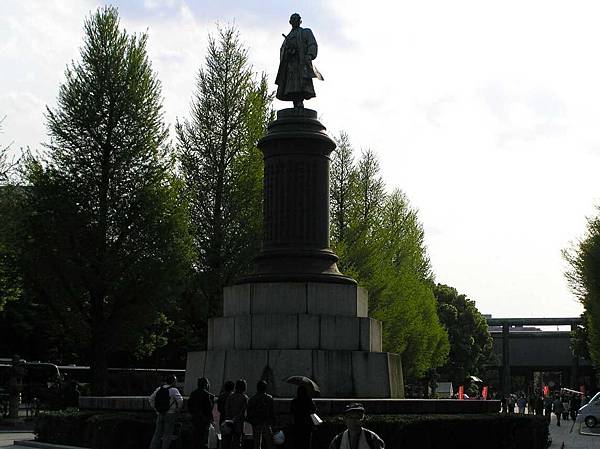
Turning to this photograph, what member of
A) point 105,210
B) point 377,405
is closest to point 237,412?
point 377,405

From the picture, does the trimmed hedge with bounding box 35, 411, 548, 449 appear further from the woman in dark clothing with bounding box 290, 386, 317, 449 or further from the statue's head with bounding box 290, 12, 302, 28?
the statue's head with bounding box 290, 12, 302, 28

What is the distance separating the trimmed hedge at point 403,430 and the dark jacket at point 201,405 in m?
1.60

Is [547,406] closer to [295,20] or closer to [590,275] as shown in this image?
[590,275]

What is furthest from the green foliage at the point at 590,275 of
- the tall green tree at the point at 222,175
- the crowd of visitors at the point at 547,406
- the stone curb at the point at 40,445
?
the stone curb at the point at 40,445

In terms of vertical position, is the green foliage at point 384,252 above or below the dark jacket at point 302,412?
above

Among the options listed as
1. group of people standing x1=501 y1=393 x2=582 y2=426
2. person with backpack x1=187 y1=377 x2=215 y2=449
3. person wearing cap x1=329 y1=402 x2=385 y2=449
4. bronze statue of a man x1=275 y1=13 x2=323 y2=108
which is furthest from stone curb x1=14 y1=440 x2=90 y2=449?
group of people standing x1=501 y1=393 x2=582 y2=426

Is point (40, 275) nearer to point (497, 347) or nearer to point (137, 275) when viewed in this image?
point (137, 275)

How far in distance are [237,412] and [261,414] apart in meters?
0.61

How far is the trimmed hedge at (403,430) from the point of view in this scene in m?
15.3

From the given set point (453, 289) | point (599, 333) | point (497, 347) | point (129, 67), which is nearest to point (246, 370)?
point (129, 67)

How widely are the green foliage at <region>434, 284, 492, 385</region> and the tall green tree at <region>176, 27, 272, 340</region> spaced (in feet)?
142

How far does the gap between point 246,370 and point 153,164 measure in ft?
53.3

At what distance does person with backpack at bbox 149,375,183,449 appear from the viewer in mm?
14773

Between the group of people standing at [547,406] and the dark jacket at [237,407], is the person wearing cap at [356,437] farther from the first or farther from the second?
the group of people standing at [547,406]
